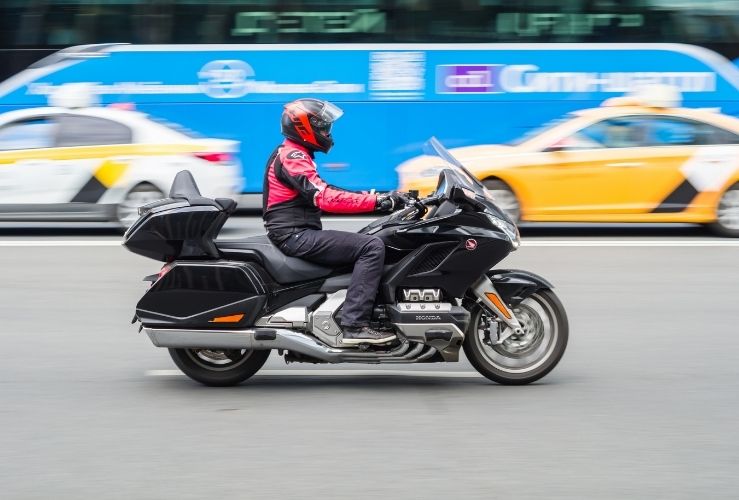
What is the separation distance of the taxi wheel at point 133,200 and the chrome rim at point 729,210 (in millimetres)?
6317

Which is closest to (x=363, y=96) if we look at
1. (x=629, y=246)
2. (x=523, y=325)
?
(x=629, y=246)

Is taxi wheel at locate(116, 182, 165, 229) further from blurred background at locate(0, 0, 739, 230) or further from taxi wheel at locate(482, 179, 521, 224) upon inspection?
taxi wheel at locate(482, 179, 521, 224)

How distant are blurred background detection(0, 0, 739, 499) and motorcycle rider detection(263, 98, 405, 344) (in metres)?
0.50

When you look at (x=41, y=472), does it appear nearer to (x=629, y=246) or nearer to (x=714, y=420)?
(x=714, y=420)

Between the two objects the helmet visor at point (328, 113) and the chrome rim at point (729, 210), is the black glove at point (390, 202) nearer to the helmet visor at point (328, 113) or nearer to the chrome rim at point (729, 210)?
the helmet visor at point (328, 113)

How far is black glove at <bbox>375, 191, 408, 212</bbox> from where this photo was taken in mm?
6273

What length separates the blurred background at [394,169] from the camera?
21.3ft

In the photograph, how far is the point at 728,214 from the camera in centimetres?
1372

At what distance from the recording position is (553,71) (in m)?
15.5

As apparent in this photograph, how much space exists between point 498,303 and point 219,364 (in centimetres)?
159

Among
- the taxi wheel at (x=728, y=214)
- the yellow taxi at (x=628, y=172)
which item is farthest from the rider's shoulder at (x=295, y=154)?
the taxi wheel at (x=728, y=214)

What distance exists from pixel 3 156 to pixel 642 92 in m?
7.80

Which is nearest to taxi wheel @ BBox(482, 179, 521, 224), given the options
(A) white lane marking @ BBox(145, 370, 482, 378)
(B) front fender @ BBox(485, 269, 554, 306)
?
(A) white lane marking @ BBox(145, 370, 482, 378)

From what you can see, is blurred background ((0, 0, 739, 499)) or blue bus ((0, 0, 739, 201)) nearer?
blurred background ((0, 0, 739, 499))
